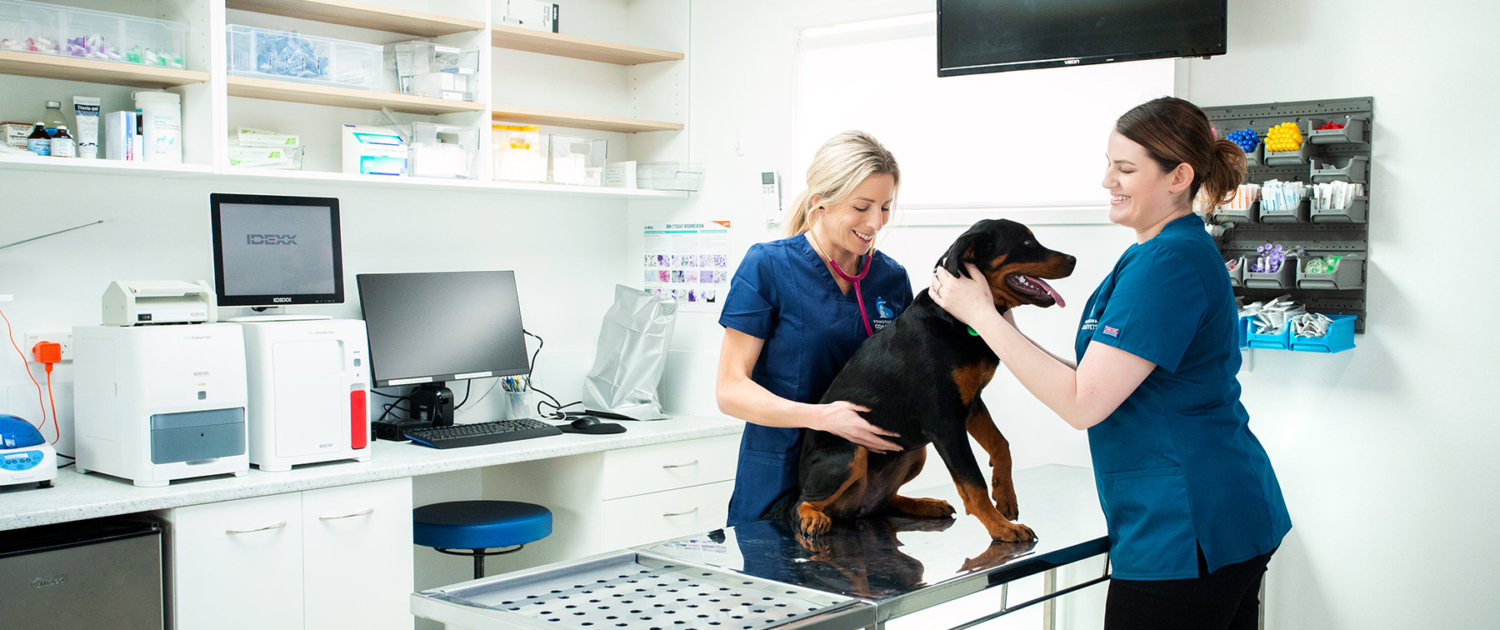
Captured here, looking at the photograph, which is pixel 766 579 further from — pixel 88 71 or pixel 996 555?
pixel 88 71

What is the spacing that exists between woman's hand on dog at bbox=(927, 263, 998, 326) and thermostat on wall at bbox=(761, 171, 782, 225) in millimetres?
2099

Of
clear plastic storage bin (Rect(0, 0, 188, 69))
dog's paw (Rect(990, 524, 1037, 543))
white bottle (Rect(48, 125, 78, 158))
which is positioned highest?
clear plastic storage bin (Rect(0, 0, 188, 69))

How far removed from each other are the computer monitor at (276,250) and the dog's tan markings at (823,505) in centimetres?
195

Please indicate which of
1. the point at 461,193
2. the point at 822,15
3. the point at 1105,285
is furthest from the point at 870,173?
the point at 461,193

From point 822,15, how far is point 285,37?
1753mm

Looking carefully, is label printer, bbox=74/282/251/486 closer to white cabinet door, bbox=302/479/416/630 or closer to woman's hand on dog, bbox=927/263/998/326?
white cabinet door, bbox=302/479/416/630

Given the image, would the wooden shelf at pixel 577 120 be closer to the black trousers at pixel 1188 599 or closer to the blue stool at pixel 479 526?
the blue stool at pixel 479 526

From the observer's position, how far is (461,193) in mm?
3779

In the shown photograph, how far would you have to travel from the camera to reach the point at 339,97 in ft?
10.5

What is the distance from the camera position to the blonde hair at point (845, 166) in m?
1.88

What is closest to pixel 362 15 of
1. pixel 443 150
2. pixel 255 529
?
pixel 443 150

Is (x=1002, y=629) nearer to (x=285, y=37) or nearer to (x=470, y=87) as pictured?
(x=470, y=87)

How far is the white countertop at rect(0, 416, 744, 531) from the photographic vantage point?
7.73 feet

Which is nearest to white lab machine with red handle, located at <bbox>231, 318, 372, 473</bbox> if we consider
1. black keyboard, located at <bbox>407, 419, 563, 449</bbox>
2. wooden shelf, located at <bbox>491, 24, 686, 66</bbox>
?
black keyboard, located at <bbox>407, 419, 563, 449</bbox>
